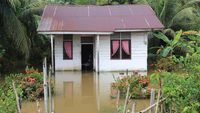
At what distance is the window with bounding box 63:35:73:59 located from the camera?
81.6 ft

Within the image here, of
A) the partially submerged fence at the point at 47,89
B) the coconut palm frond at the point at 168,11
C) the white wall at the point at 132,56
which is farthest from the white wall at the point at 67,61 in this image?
the partially submerged fence at the point at 47,89

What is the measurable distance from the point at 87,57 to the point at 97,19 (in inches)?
98.2

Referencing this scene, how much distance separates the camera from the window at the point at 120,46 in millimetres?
24359

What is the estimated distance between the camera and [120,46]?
2436 cm

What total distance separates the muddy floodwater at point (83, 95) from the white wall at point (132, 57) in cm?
94

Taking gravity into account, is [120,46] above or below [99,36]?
below

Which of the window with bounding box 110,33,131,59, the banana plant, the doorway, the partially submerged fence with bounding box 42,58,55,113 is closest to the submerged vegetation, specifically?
the banana plant

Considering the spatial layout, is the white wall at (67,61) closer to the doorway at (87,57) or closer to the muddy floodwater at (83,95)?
the doorway at (87,57)

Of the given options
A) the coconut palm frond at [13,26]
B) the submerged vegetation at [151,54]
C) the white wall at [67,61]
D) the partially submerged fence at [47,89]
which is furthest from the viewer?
the white wall at [67,61]

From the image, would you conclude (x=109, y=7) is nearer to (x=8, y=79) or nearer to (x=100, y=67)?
(x=100, y=67)

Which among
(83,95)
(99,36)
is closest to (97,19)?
(99,36)

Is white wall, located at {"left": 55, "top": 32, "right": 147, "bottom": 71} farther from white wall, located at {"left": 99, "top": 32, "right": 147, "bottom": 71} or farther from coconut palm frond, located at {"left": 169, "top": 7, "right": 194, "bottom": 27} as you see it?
coconut palm frond, located at {"left": 169, "top": 7, "right": 194, "bottom": 27}

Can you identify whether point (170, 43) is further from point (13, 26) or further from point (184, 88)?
point (13, 26)

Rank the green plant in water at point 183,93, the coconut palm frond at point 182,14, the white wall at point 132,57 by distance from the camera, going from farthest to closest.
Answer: the coconut palm frond at point 182,14 < the white wall at point 132,57 < the green plant in water at point 183,93
